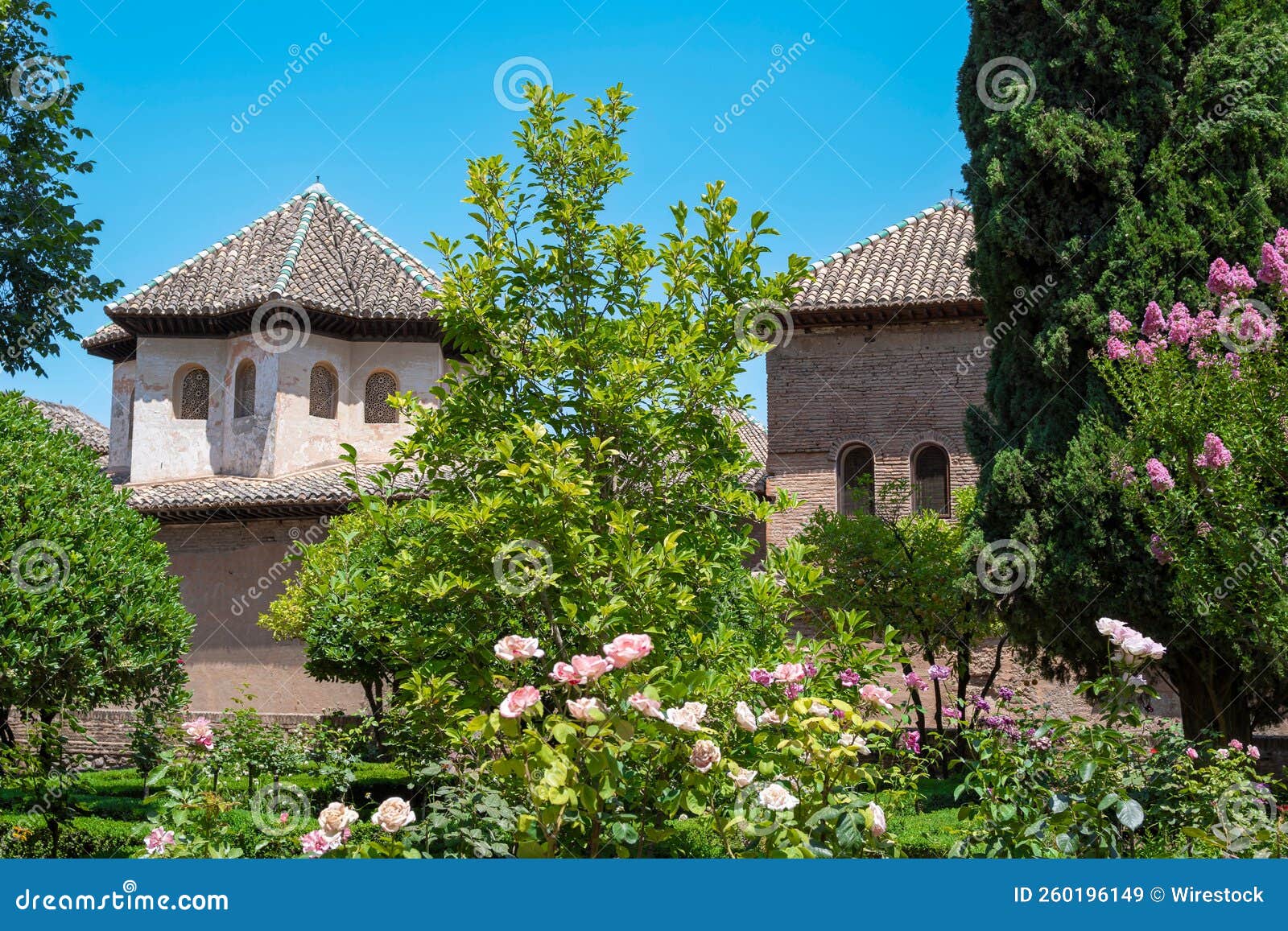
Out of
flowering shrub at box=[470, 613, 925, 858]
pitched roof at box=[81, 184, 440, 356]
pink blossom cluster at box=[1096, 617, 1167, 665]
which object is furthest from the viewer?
pitched roof at box=[81, 184, 440, 356]

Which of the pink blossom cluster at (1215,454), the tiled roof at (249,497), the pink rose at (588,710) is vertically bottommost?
the pink rose at (588,710)

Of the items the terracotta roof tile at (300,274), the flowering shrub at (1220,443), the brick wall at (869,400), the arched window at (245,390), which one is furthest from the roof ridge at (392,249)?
the flowering shrub at (1220,443)

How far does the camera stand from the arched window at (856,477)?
17406 millimetres

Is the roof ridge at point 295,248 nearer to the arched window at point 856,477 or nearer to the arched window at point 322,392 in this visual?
the arched window at point 322,392

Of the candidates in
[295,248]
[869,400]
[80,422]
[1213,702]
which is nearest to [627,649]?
[1213,702]

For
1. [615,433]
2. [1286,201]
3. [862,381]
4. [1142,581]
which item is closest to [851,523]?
[862,381]

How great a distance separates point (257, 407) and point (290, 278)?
2.50m

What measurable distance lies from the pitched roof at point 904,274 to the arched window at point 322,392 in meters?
9.09

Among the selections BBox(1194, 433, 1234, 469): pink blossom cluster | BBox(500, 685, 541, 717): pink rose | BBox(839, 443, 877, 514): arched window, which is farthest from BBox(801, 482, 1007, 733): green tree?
BBox(500, 685, 541, 717): pink rose

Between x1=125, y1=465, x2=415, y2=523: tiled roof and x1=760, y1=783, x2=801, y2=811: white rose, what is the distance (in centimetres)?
1520

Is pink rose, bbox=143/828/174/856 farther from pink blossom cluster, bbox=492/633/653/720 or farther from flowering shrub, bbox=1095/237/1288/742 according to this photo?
flowering shrub, bbox=1095/237/1288/742

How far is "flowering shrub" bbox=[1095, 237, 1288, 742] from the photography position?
5.95 meters

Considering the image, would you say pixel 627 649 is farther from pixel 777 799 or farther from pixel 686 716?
pixel 777 799

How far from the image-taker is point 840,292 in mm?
17625
